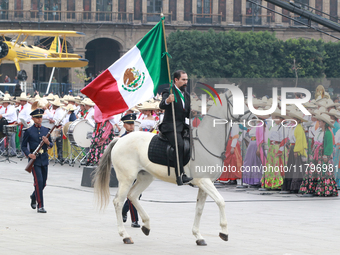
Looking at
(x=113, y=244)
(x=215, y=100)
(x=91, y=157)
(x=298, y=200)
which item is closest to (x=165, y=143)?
(x=215, y=100)

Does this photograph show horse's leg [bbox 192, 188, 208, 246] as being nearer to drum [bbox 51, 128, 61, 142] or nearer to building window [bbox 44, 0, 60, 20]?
drum [bbox 51, 128, 61, 142]

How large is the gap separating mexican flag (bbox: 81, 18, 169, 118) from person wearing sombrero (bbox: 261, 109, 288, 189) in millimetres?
5346

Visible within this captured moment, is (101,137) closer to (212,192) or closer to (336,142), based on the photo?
(336,142)

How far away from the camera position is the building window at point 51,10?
210 feet

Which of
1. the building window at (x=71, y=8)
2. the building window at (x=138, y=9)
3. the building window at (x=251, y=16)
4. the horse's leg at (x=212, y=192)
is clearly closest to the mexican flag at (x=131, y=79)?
the horse's leg at (x=212, y=192)

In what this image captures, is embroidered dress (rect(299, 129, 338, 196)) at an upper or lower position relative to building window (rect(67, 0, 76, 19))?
lower

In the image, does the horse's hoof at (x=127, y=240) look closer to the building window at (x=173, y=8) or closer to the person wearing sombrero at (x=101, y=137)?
the person wearing sombrero at (x=101, y=137)

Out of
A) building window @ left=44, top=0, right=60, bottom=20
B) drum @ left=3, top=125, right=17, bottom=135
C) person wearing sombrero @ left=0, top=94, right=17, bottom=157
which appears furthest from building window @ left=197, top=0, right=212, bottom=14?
drum @ left=3, top=125, right=17, bottom=135

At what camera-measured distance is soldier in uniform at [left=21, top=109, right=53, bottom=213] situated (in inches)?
418

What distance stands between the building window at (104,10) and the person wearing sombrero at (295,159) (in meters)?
53.7

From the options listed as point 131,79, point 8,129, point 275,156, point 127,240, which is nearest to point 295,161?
point 275,156

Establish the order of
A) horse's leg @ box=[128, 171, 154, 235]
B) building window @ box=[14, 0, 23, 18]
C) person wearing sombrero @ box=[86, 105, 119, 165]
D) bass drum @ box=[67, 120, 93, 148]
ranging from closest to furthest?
horse's leg @ box=[128, 171, 154, 235] → person wearing sombrero @ box=[86, 105, 119, 165] → bass drum @ box=[67, 120, 93, 148] → building window @ box=[14, 0, 23, 18]

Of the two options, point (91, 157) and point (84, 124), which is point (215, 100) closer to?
point (91, 157)

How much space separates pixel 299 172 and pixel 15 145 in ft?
39.7
